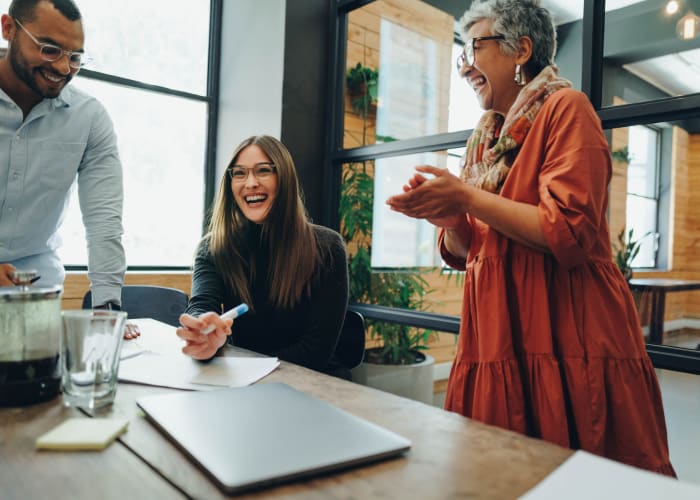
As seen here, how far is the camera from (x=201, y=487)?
0.52 metres

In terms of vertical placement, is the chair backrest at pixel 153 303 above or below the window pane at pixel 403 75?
below

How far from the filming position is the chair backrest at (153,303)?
2199mm

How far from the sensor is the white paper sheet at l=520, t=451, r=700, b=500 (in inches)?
19.5

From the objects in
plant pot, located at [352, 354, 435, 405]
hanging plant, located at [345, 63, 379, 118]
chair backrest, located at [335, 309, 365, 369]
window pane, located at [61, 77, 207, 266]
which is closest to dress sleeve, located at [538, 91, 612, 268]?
chair backrest, located at [335, 309, 365, 369]

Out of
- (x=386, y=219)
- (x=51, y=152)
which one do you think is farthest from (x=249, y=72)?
(x=51, y=152)

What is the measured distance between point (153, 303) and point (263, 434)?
1762 millimetres

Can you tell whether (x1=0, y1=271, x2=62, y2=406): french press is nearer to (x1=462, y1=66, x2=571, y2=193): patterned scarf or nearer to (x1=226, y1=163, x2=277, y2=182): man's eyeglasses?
(x1=462, y1=66, x2=571, y2=193): patterned scarf

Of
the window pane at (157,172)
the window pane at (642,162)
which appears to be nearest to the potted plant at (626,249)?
the window pane at (642,162)

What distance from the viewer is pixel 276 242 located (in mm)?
1707

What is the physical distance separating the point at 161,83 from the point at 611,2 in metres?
2.43

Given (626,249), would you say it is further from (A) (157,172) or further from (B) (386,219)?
(A) (157,172)

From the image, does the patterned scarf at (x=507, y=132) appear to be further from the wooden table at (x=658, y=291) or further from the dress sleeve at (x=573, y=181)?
the wooden table at (x=658, y=291)

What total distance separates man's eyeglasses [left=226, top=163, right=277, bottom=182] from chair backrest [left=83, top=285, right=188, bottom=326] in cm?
74

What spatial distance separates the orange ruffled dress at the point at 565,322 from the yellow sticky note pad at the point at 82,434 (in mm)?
707
